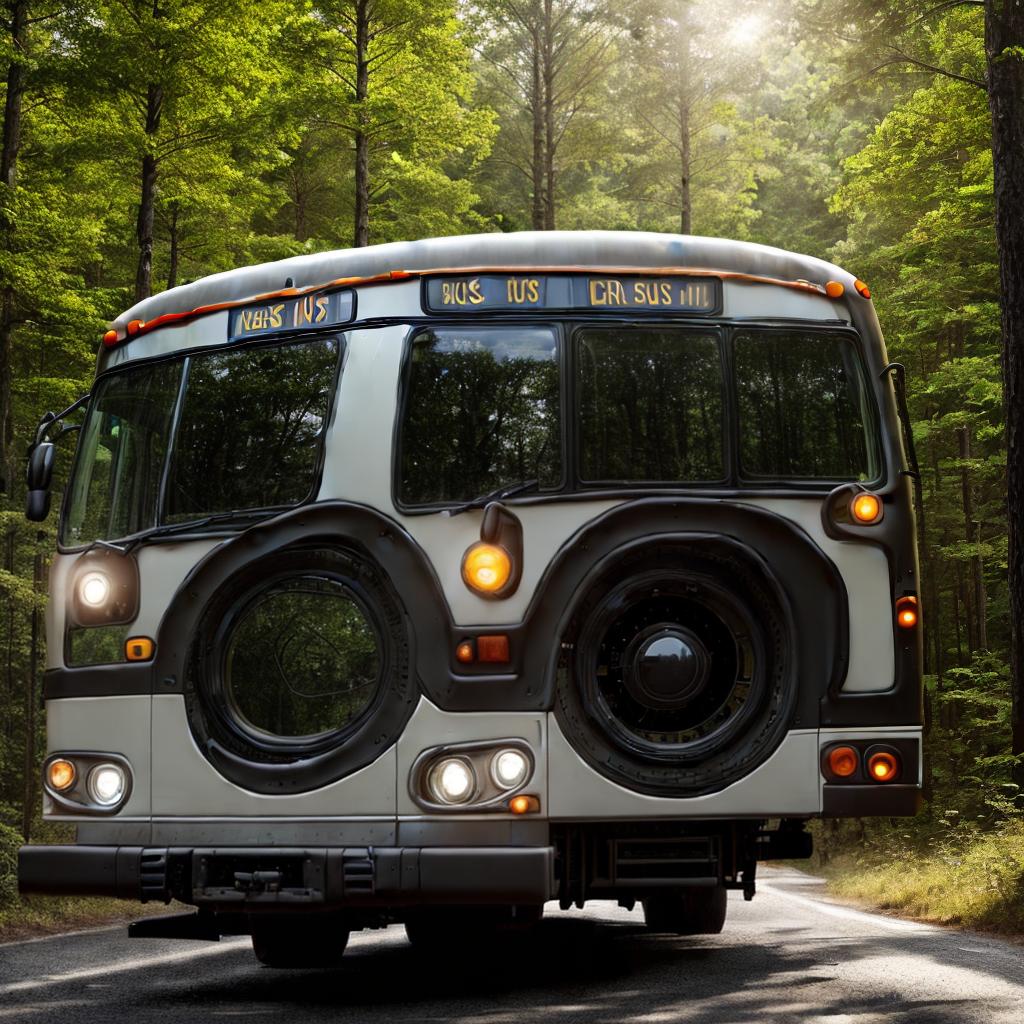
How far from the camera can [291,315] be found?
23.3 ft

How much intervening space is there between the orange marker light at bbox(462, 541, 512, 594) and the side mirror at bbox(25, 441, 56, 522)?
2429 millimetres

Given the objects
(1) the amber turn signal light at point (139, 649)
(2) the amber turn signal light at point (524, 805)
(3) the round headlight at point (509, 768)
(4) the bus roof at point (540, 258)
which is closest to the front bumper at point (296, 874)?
(2) the amber turn signal light at point (524, 805)

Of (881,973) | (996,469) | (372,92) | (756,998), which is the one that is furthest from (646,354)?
(372,92)

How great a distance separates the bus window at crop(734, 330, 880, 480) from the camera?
687cm

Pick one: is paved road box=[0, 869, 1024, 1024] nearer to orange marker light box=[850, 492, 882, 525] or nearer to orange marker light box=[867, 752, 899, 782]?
orange marker light box=[867, 752, 899, 782]

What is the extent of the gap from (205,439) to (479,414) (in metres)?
1.32

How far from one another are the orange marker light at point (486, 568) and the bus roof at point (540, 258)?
1.33 meters

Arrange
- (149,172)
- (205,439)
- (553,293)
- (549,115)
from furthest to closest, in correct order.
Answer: (549,115) < (149,172) < (205,439) < (553,293)

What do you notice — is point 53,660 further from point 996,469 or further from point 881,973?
point 996,469

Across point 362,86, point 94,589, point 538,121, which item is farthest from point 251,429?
point 538,121

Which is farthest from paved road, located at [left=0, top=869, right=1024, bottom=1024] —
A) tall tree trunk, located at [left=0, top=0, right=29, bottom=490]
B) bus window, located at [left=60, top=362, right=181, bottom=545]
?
tall tree trunk, located at [left=0, top=0, right=29, bottom=490]

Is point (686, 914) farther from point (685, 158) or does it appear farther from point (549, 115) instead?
point (685, 158)

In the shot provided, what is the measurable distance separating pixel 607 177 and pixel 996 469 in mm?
30428

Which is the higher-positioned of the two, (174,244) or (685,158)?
(685,158)
